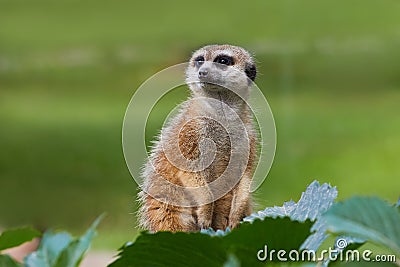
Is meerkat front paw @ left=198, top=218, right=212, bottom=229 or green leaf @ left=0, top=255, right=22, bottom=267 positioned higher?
meerkat front paw @ left=198, top=218, right=212, bottom=229

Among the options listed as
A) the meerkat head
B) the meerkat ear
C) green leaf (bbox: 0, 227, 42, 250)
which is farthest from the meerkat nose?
green leaf (bbox: 0, 227, 42, 250)

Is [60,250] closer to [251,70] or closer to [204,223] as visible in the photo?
[204,223]

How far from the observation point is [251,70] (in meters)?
1.34

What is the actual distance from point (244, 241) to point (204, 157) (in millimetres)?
671

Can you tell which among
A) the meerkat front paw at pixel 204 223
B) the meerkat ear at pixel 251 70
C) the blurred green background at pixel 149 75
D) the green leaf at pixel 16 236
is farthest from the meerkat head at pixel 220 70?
the blurred green background at pixel 149 75

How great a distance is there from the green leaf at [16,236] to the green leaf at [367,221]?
0.58ft

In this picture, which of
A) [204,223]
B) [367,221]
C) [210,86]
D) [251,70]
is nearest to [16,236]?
[367,221]

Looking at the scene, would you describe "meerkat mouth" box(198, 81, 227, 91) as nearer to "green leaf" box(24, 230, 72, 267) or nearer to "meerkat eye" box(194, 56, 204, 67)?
"meerkat eye" box(194, 56, 204, 67)

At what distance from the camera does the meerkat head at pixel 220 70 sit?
3.99 feet

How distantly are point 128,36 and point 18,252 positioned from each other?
7044mm

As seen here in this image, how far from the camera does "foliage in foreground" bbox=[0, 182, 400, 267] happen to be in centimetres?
41

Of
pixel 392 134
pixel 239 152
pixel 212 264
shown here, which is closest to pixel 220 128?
pixel 239 152

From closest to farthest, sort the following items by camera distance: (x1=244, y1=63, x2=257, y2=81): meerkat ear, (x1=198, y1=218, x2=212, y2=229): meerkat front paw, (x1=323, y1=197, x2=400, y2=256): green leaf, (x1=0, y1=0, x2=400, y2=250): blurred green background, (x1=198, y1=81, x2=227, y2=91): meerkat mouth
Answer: (x1=323, y1=197, x2=400, y2=256): green leaf, (x1=198, y1=218, x2=212, y2=229): meerkat front paw, (x1=198, y1=81, x2=227, y2=91): meerkat mouth, (x1=244, y1=63, x2=257, y2=81): meerkat ear, (x1=0, y1=0, x2=400, y2=250): blurred green background

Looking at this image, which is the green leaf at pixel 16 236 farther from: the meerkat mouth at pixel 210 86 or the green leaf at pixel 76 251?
the meerkat mouth at pixel 210 86
